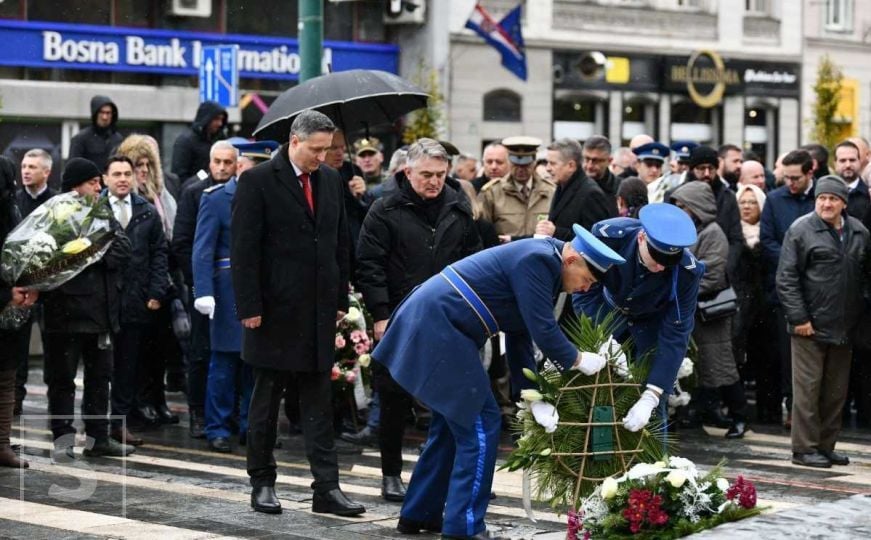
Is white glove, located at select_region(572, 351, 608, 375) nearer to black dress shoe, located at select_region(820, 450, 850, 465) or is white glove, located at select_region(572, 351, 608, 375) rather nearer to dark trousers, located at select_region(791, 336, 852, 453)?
dark trousers, located at select_region(791, 336, 852, 453)

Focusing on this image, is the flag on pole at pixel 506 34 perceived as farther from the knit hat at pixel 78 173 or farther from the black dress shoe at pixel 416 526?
the black dress shoe at pixel 416 526

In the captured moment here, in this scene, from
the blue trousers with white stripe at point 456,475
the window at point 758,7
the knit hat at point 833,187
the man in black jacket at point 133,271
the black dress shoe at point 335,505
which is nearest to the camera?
the blue trousers with white stripe at point 456,475

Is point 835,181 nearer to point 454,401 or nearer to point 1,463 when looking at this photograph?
point 454,401

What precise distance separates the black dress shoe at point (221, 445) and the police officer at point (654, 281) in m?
3.87

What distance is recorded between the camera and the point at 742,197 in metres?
15.3

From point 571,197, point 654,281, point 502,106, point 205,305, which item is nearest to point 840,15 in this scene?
point 502,106

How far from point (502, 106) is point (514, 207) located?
21888 mm

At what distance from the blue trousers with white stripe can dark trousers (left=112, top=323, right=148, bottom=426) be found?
14.4 ft

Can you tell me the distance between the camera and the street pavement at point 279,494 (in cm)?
865

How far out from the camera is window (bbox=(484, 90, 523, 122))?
3525 centimetres

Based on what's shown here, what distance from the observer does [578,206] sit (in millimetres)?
12828

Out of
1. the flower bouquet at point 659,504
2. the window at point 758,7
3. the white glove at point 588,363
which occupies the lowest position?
the flower bouquet at point 659,504


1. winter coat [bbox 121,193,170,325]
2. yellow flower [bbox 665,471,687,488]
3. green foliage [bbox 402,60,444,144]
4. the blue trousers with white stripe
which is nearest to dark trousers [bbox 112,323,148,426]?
winter coat [bbox 121,193,170,325]

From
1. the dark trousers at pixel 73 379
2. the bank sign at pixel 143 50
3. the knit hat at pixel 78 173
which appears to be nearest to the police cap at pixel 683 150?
the knit hat at pixel 78 173
